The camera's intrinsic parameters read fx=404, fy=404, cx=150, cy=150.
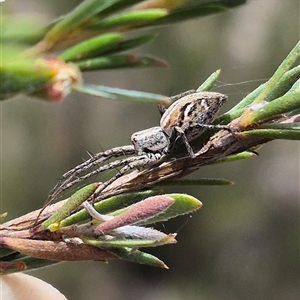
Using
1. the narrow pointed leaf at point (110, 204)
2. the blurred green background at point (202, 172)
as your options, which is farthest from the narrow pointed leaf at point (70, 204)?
the blurred green background at point (202, 172)

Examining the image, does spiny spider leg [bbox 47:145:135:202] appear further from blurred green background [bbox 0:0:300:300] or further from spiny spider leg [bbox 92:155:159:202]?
blurred green background [bbox 0:0:300:300]

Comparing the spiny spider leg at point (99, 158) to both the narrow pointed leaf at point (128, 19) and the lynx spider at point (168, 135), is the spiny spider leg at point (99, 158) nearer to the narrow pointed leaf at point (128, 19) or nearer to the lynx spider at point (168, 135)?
the lynx spider at point (168, 135)

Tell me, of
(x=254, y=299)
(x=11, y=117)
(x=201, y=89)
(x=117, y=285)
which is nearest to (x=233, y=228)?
(x=254, y=299)

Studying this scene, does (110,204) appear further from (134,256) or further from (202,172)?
(202,172)

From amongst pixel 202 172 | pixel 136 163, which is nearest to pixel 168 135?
pixel 136 163

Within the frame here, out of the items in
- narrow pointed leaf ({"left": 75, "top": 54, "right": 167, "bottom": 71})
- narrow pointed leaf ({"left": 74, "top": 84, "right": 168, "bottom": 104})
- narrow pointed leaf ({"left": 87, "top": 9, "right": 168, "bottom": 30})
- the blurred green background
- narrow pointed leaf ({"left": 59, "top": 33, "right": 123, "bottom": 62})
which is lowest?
the blurred green background

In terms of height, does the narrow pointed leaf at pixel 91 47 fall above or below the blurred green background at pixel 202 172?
above

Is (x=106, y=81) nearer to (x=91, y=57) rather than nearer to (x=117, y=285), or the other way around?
(x=117, y=285)

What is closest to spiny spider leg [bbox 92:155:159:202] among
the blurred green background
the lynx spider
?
the lynx spider
